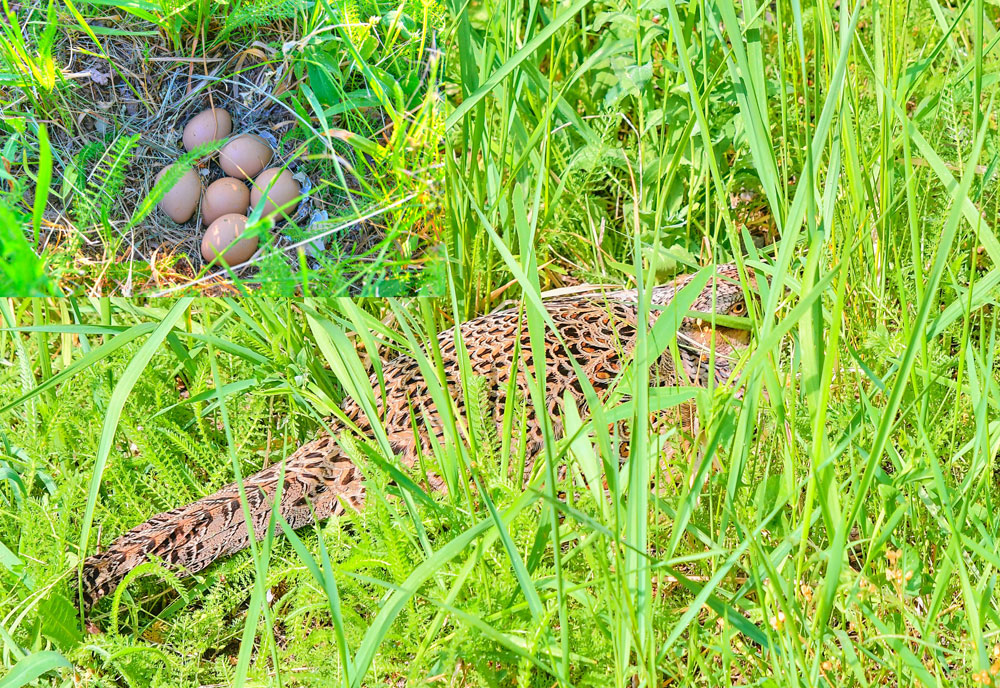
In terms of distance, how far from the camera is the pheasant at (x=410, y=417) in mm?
1442

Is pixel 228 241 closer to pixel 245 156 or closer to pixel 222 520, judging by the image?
pixel 245 156

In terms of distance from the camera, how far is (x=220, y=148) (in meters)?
1.66

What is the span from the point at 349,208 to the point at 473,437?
0.64 metres

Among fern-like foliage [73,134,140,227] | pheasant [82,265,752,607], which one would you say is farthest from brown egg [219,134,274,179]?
pheasant [82,265,752,607]

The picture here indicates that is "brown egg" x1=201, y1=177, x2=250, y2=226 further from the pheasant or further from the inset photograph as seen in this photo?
the pheasant

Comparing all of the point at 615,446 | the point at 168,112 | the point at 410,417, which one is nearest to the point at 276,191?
the point at 168,112

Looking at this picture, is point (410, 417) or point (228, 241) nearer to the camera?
point (410, 417)

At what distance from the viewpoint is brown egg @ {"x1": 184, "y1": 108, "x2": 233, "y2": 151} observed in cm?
165

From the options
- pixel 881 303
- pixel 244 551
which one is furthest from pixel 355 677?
pixel 881 303

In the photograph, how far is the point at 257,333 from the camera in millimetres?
1827

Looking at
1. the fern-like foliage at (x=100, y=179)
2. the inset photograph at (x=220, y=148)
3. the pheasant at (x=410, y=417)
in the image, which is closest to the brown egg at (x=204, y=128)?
the inset photograph at (x=220, y=148)

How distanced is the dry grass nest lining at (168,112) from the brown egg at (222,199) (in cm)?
2

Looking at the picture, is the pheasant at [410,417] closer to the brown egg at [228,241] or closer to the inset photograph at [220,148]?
the inset photograph at [220,148]

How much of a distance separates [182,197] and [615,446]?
0.99 metres
